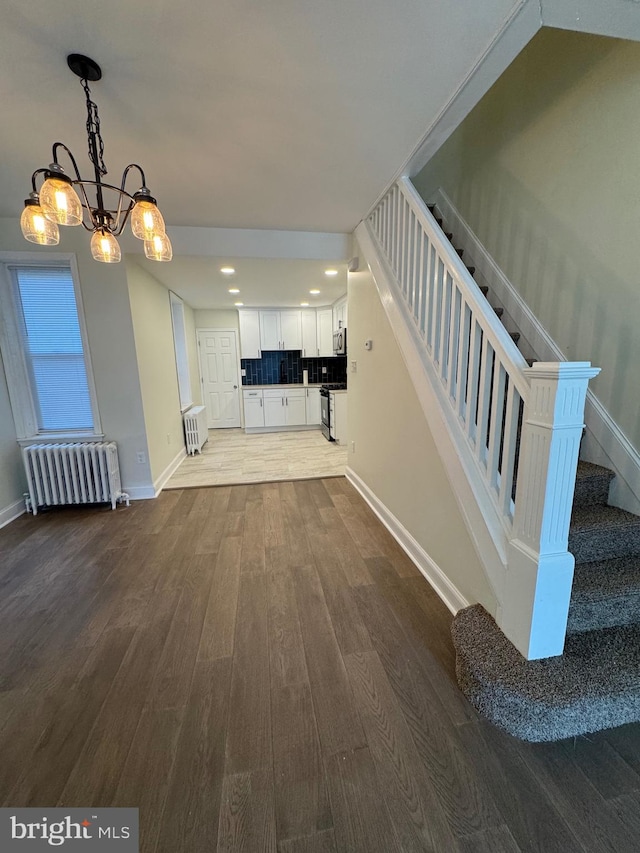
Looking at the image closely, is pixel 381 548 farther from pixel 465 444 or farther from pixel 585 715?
pixel 585 715

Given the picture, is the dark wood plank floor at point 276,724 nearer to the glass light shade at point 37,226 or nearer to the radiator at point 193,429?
the glass light shade at point 37,226

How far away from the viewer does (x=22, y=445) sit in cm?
304

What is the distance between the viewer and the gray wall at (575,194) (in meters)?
1.61

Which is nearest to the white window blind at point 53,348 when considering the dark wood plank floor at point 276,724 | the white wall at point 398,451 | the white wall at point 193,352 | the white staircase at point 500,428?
the dark wood plank floor at point 276,724

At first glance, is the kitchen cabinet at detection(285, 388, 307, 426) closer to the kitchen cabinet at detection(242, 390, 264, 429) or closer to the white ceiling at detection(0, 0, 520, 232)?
the kitchen cabinet at detection(242, 390, 264, 429)

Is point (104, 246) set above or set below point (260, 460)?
above

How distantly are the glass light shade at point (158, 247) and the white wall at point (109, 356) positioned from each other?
1.84m

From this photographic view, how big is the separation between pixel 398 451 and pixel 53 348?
3305 millimetres

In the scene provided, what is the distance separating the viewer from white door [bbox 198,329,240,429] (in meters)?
6.36

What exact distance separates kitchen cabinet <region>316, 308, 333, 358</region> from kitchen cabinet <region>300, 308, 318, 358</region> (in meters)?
0.06

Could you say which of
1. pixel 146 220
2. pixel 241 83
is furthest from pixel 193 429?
pixel 241 83

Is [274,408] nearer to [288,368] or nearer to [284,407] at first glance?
[284,407]

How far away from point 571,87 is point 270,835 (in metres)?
3.61

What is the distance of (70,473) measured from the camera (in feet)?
9.95
